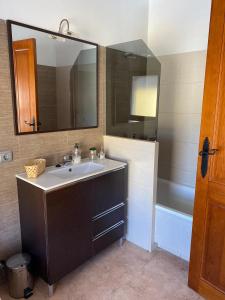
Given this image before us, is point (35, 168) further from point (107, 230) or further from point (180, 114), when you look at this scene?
point (180, 114)

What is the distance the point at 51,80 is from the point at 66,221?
1.22 metres

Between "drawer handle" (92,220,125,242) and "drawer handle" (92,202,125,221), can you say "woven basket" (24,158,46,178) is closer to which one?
"drawer handle" (92,202,125,221)

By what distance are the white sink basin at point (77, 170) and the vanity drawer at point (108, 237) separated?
0.59m

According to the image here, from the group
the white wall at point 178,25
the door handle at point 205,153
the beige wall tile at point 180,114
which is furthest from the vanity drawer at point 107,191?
the white wall at point 178,25

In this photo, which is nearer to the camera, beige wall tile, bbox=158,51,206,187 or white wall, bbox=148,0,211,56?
white wall, bbox=148,0,211,56

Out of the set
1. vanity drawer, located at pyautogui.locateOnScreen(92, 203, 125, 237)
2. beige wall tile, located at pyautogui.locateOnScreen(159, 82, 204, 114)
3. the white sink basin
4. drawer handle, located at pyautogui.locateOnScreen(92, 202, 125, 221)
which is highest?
beige wall tile, located at pyautogui.locateOnScreen(159, 82, 204, 114)

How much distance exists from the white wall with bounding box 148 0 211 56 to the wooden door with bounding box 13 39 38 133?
5.39 feet

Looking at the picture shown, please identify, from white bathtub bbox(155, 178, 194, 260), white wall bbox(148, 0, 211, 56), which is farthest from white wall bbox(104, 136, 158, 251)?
white wall bbox(148, 0, 211, 56)

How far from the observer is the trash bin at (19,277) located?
1.72 meters

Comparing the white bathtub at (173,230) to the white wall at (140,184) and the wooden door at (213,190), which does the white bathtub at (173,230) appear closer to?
the white wall at (140,184)

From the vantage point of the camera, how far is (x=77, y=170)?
2205 mm

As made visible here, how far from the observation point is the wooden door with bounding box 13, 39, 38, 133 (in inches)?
70.3

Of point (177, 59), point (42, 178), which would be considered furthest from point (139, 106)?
point (42, 178)

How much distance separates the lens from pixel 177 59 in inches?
109
